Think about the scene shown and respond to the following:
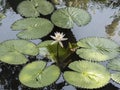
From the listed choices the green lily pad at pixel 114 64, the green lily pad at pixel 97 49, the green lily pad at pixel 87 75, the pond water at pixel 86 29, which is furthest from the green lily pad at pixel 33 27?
the green lily pad at pixel 114 64

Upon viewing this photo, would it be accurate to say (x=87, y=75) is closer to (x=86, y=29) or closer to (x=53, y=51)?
(x=53, y=51)

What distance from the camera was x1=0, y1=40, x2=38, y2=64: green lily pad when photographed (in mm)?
1824

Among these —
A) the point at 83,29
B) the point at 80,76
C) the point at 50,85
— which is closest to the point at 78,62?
the point at 80,76

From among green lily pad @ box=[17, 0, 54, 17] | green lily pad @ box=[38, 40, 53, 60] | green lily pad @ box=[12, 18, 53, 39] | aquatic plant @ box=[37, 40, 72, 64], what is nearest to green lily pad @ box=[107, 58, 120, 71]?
aquatic plant @ box=[37, 40, 72, 64]

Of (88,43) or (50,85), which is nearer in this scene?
(50,85)

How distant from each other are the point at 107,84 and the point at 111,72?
0.33 ft

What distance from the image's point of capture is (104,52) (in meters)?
1.86

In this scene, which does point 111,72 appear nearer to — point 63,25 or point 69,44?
point 69,44

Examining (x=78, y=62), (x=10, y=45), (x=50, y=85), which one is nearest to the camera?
(x=50, y=85)

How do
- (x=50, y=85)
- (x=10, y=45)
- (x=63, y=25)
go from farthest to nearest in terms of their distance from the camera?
(x=63, y=25)
(x=10, y=45)
(x=50, y=85)

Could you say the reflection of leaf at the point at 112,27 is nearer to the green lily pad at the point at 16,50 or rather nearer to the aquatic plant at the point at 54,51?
the aquatic plant at the point at 54,51

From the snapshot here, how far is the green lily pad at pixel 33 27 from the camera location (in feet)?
6.62

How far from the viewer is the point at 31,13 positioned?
2.23 m

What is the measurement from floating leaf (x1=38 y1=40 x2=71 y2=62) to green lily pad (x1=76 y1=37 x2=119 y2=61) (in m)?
0.09
